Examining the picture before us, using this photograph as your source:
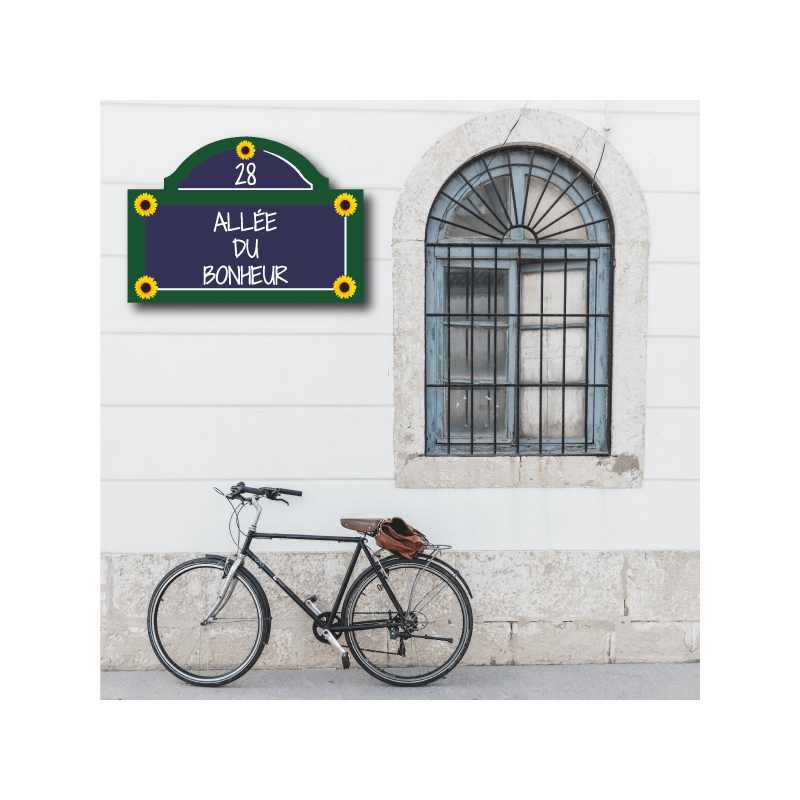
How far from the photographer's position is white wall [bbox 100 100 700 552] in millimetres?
4227

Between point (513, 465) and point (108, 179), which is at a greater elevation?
point (108, 179)

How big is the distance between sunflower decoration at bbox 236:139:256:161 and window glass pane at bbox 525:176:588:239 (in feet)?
6.05

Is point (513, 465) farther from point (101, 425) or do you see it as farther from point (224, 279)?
point (101, 425)

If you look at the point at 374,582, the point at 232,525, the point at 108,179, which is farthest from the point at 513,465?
the point at 108,179

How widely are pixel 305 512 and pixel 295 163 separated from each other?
88.9 inches

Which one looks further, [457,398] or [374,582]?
[457,398]

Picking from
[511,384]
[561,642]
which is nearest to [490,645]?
[561,642]

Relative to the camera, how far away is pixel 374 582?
414cm

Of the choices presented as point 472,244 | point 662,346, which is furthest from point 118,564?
point 662,346

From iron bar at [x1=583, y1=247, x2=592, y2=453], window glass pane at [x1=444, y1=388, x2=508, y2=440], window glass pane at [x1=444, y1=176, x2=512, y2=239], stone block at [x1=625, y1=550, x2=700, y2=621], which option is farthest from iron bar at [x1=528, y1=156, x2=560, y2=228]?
stone block at [x1=625, y1=550, x2=700, y2=621]

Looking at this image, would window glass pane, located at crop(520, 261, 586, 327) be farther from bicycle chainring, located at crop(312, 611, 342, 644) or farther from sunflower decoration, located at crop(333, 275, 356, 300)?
bicycle chainring, located at crop(312, 611, 342, 644)

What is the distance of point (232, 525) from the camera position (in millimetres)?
4262

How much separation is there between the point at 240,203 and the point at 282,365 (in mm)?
1075

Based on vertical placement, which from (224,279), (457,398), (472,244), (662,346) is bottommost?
(457,398)
